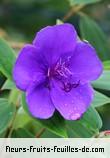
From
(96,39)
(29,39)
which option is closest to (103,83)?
(96,39)

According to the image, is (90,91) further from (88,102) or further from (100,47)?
(100,47)

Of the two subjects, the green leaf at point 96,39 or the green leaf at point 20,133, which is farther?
the green leaf at point 96,39

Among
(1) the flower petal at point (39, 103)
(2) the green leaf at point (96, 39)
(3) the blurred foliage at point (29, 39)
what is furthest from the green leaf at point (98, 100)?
(2) the green leaf at point (96, 39)

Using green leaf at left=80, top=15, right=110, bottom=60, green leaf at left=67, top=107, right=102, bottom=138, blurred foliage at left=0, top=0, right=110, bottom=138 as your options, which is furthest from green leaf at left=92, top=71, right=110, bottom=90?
green leaf at left=80, top=15, right=110, bottom=60

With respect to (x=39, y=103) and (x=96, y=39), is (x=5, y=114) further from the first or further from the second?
(x=96, y=39)

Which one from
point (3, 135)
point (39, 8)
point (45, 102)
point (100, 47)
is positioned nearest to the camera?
point (45, 102)

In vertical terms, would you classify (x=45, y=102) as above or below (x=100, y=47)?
above

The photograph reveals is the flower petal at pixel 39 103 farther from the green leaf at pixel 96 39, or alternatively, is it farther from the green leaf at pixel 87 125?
the green leaf at pixel 96 39

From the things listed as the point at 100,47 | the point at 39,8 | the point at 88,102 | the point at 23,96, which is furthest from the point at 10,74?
the point at 39,8
